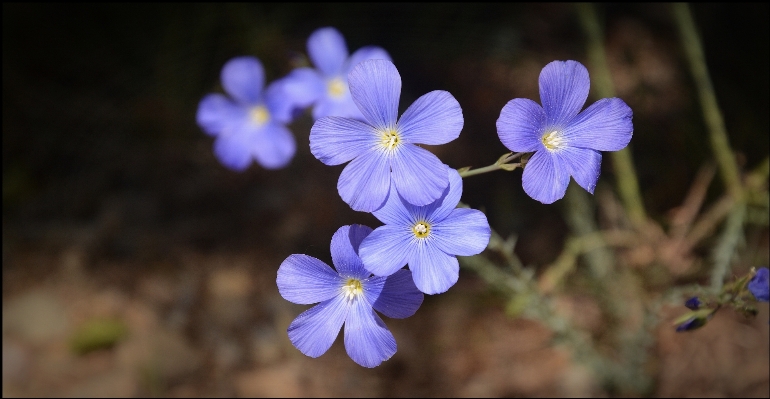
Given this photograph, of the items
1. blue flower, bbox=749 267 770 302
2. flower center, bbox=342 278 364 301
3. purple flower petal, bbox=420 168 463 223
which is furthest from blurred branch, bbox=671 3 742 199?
flower center, bbox=342 278 364 301

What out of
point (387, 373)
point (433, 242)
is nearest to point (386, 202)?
point (433, 242)

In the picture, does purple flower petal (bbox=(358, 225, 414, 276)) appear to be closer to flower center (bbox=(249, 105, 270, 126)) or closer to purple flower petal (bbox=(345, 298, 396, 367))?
purple flower petal (bbox=(345, 298, 396, 367))

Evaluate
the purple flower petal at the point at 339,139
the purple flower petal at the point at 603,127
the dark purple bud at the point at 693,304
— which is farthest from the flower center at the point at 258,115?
the dark purple bud at the point at 693,304

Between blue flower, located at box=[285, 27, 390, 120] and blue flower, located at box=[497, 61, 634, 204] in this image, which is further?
blue flower, located at box=[285, 27, 390, 120]

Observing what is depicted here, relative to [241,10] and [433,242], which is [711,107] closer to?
[433,242]

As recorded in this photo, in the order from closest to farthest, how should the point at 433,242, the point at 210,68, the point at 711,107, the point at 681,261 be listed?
the point at 433,242
the point at 711,107
the point at 681,261
the point at 210,68

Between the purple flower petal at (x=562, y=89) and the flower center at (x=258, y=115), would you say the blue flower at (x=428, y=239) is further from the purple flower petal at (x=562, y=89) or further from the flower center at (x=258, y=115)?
the flower center at (x=258, y=115)
